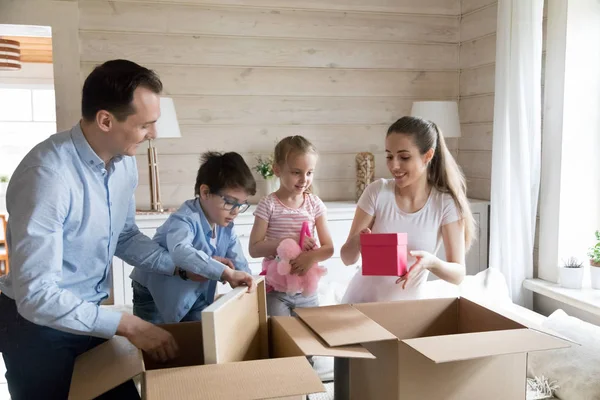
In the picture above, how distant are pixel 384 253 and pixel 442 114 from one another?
2217 mm

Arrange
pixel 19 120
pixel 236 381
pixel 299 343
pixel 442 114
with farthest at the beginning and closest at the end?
pixel 19 120 → pixel 442 114 → pixel 299 343 → pixel 236 381

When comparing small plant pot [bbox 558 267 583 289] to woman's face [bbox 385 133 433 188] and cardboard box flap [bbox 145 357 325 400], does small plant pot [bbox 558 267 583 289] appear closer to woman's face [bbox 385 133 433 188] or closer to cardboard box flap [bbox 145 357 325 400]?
woman's face [bbox 385 133 433 188]

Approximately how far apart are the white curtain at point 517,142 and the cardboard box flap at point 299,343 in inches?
82.5

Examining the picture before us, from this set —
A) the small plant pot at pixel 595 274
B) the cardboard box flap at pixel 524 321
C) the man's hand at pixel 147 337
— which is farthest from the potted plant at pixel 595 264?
the man's hand at pixel 147 337

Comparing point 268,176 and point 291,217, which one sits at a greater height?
point 268,176

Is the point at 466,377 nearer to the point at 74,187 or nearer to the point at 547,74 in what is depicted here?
the point at 74,187

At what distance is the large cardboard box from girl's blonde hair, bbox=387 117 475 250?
53 cm

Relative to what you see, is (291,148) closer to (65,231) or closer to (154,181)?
(65,231)

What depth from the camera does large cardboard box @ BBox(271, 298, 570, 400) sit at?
1356mm

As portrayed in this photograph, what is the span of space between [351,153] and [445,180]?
208 cm

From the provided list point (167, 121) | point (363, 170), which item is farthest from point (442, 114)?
point (167, 121)

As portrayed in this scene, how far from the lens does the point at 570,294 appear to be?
302 cm

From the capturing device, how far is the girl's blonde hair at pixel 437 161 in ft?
6.69

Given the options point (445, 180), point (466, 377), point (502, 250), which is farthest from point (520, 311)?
point (466, 377)
